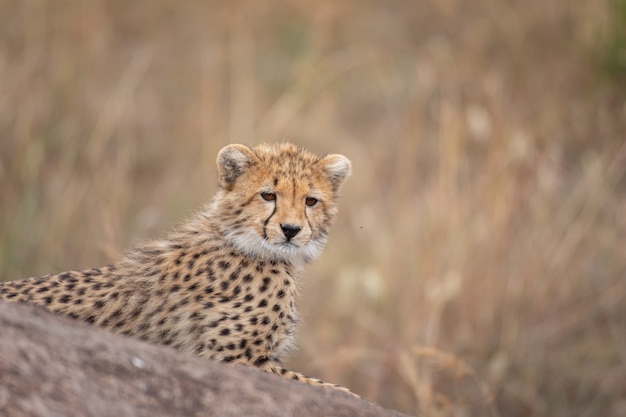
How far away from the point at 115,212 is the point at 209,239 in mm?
1545

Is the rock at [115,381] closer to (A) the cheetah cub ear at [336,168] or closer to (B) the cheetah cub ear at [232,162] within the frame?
(B) the cheetah cub ear at [232,162]

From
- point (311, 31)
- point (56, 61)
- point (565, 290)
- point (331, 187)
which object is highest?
point (311, 31)

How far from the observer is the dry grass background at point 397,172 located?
18.2 feet

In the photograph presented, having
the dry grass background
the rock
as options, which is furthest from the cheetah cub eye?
the rock

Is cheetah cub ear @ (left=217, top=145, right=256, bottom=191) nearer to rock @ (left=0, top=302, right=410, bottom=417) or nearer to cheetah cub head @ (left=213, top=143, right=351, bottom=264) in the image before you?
cheetah cub head @ (left=213, top=143, right=351, bottom=264)

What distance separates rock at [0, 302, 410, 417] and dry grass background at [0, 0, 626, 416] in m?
1.33

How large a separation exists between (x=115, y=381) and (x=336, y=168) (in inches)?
72.5

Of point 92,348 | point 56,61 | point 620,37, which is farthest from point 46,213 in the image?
point 620,37

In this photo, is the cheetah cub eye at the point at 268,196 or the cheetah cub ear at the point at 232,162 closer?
the cheetah cub eye at the point at 268,196

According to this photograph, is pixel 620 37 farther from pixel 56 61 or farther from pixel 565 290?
pixel 56 61

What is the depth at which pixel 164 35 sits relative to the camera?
30.8ft

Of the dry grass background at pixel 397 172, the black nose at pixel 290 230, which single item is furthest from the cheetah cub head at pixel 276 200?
the dry grass background at pixel 397 172

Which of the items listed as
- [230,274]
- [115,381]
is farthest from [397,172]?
[115,381]

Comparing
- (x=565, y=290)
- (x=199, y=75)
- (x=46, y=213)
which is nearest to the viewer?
(x=46, y=213)
